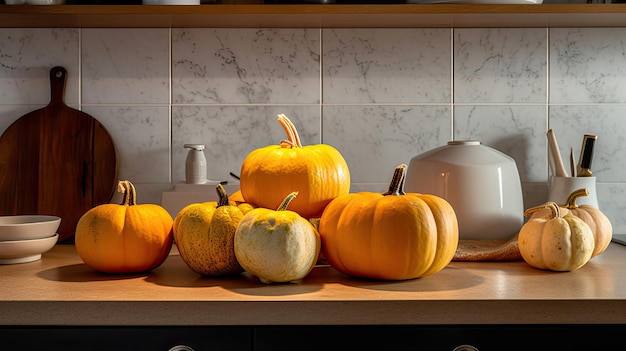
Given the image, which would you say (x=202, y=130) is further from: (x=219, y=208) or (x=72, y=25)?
(x=219, y=208)

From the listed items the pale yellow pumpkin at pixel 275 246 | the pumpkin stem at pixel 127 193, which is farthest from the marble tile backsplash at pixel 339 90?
the pale yellow pumpkin at pixel 275 246

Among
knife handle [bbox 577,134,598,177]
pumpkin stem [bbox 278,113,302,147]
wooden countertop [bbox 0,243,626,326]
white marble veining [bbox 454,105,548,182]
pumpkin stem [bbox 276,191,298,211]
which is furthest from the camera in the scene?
white marble veining [bbox 454,105,548,182]

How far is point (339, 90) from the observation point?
1.70 m

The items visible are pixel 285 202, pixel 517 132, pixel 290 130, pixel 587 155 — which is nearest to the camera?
pixel 285 202

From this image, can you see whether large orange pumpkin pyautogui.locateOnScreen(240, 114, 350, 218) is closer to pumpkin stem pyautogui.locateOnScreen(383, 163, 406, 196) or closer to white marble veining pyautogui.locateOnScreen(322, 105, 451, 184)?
pumpkin stem pyautogui.locateOnScreen(383, 163, 406, 196)

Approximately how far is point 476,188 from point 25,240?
910mm

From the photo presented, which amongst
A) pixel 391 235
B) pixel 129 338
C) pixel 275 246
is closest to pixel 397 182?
pixel 391 235

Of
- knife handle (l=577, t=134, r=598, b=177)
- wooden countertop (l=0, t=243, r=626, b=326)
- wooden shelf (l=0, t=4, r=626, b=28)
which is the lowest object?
wooden countertop (l=0, t=243, r=626, b=326)

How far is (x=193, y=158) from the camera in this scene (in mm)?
1614

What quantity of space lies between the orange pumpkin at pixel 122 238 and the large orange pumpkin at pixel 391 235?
293mm

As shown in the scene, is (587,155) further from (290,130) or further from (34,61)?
(34,61)

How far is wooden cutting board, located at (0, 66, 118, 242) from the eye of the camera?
5.46 feet

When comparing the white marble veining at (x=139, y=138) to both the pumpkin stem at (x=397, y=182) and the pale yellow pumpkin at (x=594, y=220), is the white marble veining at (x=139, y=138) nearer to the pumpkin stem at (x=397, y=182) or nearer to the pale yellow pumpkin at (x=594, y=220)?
the pumpkin stem at (x=397, y=182)

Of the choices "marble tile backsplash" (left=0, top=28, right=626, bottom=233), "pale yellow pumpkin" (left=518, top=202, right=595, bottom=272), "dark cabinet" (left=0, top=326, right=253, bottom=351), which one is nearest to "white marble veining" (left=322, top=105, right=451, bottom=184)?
"marble tile backsplash" (left=0, top=28, right=626, bottom=233)
